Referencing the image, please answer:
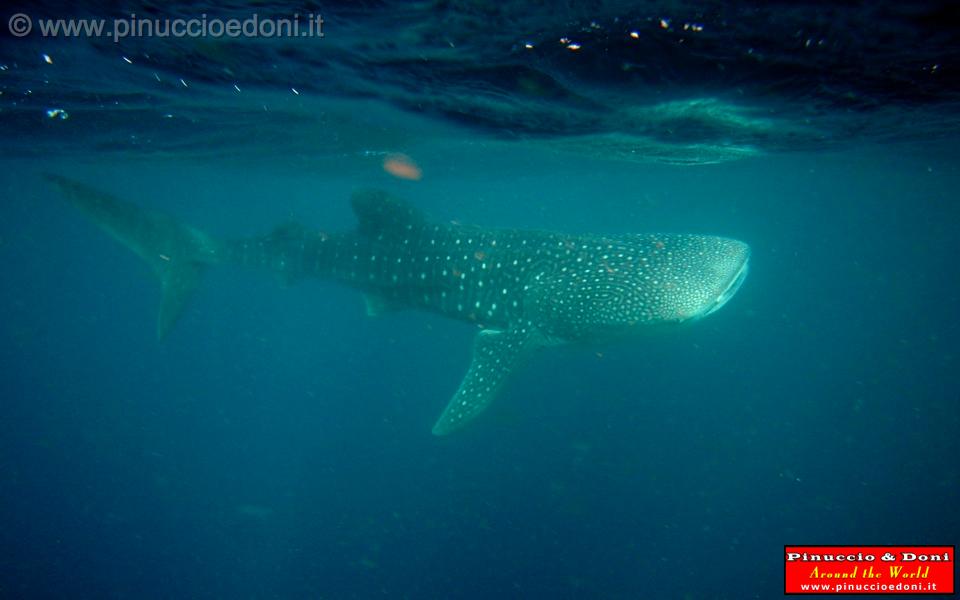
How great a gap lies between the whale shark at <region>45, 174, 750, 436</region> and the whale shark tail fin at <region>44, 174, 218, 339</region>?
0.02m

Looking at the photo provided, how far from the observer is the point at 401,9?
511 cm

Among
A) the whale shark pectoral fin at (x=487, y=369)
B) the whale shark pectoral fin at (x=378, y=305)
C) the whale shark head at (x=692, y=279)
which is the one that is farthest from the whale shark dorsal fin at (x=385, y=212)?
the whale shark head at (x=692, y=279)

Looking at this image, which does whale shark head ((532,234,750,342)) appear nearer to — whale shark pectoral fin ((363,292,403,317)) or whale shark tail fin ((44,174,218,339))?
whale shark pectoral fin ((363,292,403,317))

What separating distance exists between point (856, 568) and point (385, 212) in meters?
10.5

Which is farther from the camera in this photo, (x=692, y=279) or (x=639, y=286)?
(x=639, y=286)

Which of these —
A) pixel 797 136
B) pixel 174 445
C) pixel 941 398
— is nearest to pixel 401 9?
pixel 797 136

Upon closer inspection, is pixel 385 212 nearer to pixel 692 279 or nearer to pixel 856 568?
pixel 692 279

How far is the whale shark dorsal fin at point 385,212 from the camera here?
921cm

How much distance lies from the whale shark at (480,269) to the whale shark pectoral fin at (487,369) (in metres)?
0.02

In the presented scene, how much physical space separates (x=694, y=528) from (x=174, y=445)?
2326cm

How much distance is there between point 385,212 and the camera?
9320 millimetres

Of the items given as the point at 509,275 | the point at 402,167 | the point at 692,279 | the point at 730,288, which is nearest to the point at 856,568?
the point at 730,288

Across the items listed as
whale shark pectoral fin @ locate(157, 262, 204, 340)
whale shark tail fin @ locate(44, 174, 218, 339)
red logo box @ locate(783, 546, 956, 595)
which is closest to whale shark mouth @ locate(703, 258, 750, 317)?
red logo box @ locate(783, 546, 956, 595)

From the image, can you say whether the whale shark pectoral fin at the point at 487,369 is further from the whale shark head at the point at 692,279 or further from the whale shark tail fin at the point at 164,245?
the whale shark tail fin at the point at 164,245
